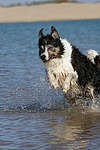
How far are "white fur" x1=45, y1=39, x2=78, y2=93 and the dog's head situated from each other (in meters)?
0.12

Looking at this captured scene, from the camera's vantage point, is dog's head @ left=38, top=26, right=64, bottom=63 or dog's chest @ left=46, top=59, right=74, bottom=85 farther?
dog's chest @ left=46, top=59, right=74, bottom=85

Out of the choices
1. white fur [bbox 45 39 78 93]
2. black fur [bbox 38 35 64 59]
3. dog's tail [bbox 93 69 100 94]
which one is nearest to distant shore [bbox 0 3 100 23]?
dog's tail [bbox 93 69 100 94]

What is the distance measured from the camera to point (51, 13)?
72.5 m

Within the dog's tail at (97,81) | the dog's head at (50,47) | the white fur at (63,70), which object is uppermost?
the dog's head at (50,47)

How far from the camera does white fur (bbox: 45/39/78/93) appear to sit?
6.62 meters

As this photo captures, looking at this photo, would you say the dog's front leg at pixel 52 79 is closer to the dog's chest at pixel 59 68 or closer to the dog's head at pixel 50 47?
the dog's chest at pixel 59 68

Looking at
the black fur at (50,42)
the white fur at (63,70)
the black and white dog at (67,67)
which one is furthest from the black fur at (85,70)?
the black fur at (50,42)

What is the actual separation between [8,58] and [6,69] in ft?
9.21

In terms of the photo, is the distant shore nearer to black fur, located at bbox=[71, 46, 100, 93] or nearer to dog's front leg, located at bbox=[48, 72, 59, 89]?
black fur, located at bbox=[71, 46, 100, 93]

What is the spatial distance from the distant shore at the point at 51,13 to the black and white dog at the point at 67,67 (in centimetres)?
5719

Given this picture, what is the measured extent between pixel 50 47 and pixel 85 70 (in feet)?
3.53

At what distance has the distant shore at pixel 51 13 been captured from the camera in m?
66.1

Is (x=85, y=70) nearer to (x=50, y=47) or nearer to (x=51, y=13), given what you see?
(x=50, y=47)

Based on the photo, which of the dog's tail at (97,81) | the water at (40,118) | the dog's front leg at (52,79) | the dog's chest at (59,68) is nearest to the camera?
the water at (40,118)
